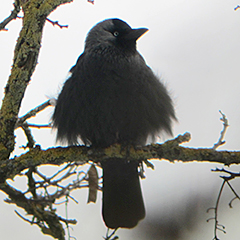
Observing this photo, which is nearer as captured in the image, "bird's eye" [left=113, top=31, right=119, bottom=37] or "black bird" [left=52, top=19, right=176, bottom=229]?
"black bird" [left=52, top=19, right=176, bottom=229]

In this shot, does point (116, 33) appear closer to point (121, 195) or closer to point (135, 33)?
point (135, 33)

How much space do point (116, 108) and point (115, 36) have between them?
2.23ft

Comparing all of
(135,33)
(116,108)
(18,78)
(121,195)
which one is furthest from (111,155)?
(135,33)

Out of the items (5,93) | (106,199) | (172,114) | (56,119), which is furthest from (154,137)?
(5,93)

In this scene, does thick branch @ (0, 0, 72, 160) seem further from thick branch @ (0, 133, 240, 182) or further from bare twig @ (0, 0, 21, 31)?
bare twig @ (0, 0, 21, 31)

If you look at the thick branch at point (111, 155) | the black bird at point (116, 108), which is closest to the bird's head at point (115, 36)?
the black bird at point (116, 108)

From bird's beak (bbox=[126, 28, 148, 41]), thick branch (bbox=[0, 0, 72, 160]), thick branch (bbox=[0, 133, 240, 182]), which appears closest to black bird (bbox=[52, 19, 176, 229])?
bird's beak (bbox=[126, 28, 148, 41])

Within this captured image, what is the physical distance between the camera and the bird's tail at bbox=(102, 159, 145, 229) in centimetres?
252

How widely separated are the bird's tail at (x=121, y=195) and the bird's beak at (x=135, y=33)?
37.7 inches

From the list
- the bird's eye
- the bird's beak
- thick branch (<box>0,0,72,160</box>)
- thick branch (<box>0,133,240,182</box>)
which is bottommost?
thick branch (<box>0,133,240,182</box>)

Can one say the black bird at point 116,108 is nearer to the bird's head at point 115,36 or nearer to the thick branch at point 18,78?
the bird's head at point 115,36

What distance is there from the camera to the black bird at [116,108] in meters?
2.41

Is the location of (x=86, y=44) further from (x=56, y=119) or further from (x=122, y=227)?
(x=122, y=227)

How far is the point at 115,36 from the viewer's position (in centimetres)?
273
